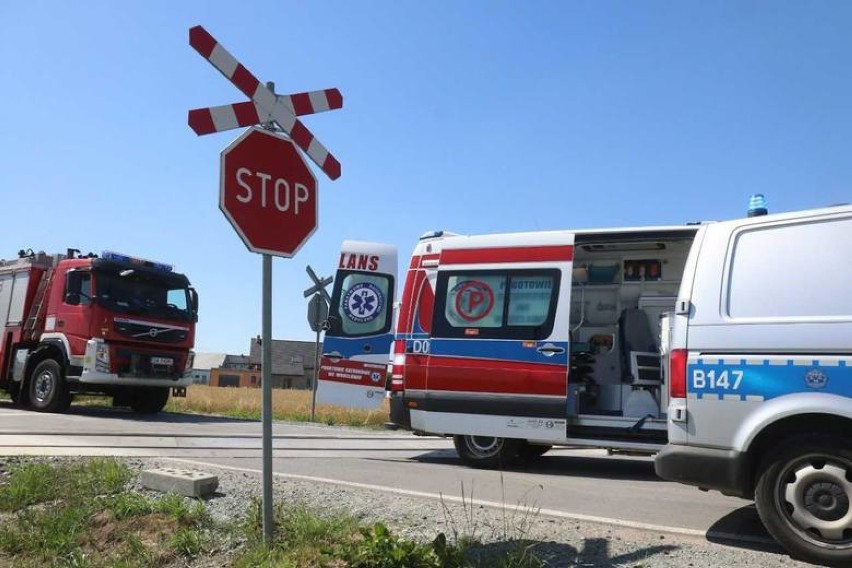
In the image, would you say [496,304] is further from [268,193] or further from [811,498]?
[268,193]

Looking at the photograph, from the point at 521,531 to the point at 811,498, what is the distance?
69.5 inches

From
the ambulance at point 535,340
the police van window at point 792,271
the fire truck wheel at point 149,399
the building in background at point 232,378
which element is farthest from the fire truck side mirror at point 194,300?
the building in background at point 232,378

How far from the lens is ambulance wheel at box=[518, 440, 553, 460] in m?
8.76

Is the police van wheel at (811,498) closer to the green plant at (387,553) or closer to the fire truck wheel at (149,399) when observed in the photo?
the green plant at (387,553)

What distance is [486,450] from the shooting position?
8.38 m

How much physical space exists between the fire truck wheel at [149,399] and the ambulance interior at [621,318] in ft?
31.3

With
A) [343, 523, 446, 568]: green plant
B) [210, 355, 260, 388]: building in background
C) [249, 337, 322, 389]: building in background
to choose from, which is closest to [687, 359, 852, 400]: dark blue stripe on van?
[343, 523, 446, 568]: green plant

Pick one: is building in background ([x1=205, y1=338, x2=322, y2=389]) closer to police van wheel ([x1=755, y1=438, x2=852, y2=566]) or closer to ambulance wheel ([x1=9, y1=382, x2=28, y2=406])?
ambulance wheel ([x1=9, y1=382, x2=28, y2=406])

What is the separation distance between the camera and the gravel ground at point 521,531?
404 cm

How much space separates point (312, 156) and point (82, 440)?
20.5ft

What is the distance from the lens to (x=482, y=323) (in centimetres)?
848

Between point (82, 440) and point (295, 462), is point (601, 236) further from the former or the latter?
point (82, 440)

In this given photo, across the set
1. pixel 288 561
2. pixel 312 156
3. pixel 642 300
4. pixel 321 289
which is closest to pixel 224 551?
pixel 288 561

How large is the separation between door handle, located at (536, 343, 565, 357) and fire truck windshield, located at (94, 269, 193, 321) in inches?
340
